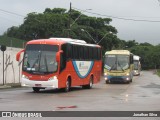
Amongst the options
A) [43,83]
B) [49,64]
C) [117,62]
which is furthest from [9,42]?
[43,83]

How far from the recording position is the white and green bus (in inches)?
1761

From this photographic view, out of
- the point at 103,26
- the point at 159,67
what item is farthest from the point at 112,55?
the point at 159,67

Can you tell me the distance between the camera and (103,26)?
329 ft

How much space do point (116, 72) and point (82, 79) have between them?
501 inches

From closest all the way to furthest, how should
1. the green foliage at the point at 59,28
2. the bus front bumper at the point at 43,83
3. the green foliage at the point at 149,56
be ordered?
the bus front bumper at the point at 43,83 < the green foliage at the point at 59,28 < the green foliage at the point at 149,56

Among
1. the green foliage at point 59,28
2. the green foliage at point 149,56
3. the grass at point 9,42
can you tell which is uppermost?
the green foliage at point 59,28

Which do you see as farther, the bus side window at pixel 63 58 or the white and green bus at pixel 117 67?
the white and green bus at pixel 117 67

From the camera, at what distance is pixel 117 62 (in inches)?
1769

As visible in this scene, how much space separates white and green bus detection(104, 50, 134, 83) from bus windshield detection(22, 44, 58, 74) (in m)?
18.0

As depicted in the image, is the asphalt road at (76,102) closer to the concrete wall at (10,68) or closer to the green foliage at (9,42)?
the concrete wall at (10,68)

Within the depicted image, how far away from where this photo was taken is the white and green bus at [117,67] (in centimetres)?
4472

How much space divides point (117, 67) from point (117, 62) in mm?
482

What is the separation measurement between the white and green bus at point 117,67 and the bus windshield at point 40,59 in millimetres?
17993

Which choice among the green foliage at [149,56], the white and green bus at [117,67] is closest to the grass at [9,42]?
the white and green bus at [117,67]
